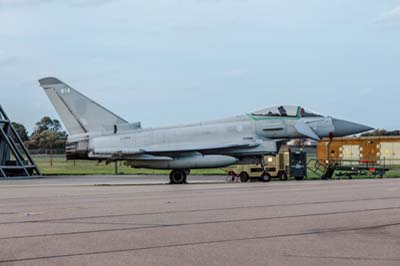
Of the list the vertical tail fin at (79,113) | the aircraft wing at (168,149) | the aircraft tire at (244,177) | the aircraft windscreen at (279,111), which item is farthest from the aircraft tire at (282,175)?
the vertical tail fin at (79,113)

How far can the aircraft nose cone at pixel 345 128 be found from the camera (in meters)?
27.3

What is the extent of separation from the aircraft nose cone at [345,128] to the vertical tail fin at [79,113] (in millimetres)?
9007

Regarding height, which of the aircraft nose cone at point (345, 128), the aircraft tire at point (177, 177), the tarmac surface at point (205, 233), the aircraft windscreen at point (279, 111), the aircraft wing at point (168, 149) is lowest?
the tarmac surface at point (205, 233)

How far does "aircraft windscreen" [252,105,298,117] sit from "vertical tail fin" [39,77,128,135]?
5833mm

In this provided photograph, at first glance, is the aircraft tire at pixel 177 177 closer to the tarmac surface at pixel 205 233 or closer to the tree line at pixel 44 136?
the tarmac surface at pixel 205 233

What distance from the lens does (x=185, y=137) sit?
26344mm

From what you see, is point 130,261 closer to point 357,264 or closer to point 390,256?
point 357,264

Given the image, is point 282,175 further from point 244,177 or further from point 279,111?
point 279,111

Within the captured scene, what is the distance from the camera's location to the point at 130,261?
7164 millimetres

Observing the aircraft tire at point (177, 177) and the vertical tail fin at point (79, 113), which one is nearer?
the vertical tail fin at point (79, 113)

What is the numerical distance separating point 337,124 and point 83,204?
14.9 m

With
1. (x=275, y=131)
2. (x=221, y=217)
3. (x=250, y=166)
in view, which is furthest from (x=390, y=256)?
(x=250, y=166)

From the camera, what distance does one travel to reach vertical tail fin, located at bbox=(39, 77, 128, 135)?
88.0 ft

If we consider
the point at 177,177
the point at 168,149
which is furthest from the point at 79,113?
the point at 177,177
